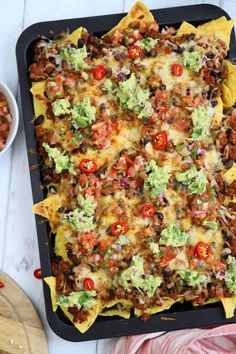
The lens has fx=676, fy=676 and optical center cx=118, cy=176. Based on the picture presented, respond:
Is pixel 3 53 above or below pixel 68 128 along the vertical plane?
above

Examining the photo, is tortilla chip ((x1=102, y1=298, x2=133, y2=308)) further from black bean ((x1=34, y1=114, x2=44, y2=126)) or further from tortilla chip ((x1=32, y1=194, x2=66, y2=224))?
black bean ((x1=34, y1=114, x2=44, y2=126))

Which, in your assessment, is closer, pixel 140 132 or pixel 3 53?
pixel 140 132

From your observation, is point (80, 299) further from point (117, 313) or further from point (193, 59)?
point (193, 59)

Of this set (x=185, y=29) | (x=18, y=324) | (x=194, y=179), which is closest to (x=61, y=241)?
(x=18, y=324)

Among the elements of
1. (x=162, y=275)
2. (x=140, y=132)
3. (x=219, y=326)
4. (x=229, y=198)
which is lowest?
(x=219, y=326)

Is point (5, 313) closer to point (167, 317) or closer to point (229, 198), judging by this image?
point (167, 317)

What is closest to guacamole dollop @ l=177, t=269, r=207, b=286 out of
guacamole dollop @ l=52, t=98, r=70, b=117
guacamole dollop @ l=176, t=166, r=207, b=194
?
guacamole dollop @ l=176, t=166, r=207, b=194

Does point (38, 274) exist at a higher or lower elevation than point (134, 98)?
lower

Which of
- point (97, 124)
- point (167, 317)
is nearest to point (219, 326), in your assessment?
point (167, 317)
